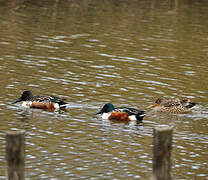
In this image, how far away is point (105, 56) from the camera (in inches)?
987

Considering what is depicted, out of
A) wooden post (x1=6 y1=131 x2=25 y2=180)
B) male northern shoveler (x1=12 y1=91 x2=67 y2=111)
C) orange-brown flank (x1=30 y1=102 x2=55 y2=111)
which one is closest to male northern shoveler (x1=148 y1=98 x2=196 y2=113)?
male northern shoveler (x1=12 y1=91 x2=67 y2=111)

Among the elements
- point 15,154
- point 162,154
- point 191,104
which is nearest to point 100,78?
point 191,104

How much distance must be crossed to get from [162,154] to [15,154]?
2.21 meters

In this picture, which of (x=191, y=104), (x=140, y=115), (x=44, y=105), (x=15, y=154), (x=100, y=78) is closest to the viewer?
(x=15, y=154)

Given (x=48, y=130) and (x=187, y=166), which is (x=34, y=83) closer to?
(x=48, y=130)

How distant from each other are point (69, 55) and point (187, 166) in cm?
1236

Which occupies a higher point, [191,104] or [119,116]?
[191,104]

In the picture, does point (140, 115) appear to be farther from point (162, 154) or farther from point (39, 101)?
point (162, 154)

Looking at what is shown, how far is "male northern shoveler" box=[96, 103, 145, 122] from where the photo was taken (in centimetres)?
1717

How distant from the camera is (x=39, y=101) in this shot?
59.9ft

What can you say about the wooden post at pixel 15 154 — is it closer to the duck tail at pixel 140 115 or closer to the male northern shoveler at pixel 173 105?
the duck tail at pixel 140 115

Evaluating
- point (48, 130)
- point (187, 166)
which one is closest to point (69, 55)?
point (48, 130)

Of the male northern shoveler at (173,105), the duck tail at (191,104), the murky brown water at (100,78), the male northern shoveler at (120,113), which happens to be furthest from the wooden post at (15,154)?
the duck tail at (191,104)

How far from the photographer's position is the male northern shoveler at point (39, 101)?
1806cm
